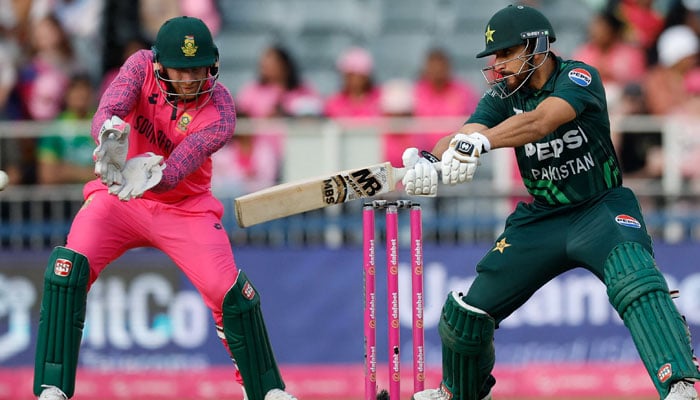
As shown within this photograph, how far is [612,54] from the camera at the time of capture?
10820 mm

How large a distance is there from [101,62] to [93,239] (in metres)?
5.26

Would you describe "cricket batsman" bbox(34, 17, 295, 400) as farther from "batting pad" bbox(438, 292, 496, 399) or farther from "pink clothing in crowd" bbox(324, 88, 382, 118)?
"pink clothing in crowd" bbox(324, 88, 382, 118)

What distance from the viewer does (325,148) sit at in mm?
9727

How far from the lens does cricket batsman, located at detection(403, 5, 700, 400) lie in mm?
5777

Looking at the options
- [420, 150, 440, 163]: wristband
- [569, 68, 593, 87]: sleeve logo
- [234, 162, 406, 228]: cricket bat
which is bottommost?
[234, 162, 406, 228]: cricket bat

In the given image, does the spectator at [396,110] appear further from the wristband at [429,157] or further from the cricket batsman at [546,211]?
the wristband at [429,157]

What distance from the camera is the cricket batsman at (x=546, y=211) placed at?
578 cm

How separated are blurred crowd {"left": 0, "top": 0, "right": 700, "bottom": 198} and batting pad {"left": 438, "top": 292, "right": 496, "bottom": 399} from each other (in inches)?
134

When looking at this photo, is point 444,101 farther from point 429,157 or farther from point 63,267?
point 63,267

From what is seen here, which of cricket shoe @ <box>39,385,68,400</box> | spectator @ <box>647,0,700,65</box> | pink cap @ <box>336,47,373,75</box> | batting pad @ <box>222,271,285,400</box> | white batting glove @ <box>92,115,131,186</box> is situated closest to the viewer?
white batting glove @ <box>92,115,131,186</box>

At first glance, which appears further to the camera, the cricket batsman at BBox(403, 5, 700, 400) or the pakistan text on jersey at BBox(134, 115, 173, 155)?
the pakistan text on jersey at BBox(134, 115, 173, 155)

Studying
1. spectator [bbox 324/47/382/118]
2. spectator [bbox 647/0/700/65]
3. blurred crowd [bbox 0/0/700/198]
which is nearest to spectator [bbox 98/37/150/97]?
blurred crowd [bbox 0/0/700/198]

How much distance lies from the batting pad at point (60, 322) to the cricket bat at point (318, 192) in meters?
0.79

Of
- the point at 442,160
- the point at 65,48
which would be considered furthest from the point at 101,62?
the point at 442,160
